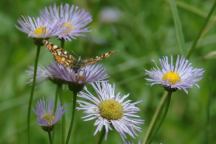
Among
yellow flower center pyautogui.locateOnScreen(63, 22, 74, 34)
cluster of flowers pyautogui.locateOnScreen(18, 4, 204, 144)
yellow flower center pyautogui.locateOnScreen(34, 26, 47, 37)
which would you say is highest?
yellow flower center pyautogui.locateOnScreen(63, 22, 74, 34)

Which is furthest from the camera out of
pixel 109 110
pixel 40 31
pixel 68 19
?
pixel 68 19

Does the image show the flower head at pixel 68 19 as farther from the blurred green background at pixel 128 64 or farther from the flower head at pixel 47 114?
the blurred green background at pixel 128 64

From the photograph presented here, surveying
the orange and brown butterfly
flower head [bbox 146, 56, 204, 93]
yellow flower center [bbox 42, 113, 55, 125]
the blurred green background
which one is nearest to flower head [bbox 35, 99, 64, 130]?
yellow flower center [bbox 42, 113, 55, 125]

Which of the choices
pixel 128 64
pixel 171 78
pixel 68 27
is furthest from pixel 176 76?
pixel 128 64

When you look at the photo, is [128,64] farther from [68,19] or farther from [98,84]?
[98,84]

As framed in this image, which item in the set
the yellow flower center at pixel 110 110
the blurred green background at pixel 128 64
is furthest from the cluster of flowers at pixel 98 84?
the blurred green background at pixel 128 64

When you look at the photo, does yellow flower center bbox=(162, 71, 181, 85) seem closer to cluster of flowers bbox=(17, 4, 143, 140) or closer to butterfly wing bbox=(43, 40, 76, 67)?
cluster of flowers bbox=(17, 4, 143, 140)

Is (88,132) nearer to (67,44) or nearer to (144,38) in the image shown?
(67,44)

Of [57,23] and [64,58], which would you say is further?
[57,23]
